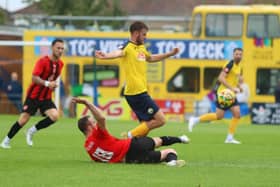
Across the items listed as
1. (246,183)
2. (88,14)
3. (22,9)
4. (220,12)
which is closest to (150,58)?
(246,183)

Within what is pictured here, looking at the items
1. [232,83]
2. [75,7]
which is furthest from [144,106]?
[75,7]

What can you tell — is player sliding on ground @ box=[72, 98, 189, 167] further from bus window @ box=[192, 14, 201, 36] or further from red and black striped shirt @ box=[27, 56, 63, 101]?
bus window @ box=[192, 14, 201, 36]

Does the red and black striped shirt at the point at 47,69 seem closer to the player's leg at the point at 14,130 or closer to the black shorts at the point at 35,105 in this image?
the black shorts at the point at 35,105

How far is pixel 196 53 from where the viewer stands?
42.1 meters

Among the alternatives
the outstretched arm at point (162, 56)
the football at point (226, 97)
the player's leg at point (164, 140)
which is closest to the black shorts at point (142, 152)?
the player's leg at point (164, 140)

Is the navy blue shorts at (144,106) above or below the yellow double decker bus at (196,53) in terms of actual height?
below

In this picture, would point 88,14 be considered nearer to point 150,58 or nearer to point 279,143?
point 279,143

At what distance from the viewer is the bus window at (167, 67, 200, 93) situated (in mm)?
42406

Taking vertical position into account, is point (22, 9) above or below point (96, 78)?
above

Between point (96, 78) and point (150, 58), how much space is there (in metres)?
25.5

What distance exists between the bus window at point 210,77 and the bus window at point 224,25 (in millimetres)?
1562

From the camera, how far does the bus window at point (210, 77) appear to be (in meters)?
42.5

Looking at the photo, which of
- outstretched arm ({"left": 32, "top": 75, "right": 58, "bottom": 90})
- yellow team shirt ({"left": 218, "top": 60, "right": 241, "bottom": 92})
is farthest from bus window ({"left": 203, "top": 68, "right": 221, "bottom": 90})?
outstretched arm ({"left": 32, "top": 75, "right": 58, "bottom": 90})

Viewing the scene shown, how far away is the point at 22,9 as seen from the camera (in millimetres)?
78250
